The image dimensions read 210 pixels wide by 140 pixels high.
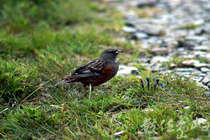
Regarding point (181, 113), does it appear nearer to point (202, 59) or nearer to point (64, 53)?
point (202, 59)

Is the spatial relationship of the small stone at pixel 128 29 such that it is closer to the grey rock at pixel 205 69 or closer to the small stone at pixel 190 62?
the small stone at pixel 190 62

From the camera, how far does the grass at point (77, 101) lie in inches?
142

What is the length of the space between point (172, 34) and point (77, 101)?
4.45 meters

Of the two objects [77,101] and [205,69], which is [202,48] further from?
[77,101]

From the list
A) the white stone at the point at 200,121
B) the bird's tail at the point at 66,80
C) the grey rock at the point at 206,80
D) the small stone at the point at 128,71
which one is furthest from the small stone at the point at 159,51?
the white stone at the point at 200,121

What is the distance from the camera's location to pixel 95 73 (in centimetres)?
468

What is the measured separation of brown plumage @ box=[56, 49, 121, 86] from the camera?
464 centimetres

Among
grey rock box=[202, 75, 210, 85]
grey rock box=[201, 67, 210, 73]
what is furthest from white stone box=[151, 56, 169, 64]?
grey rock box=[202, 75, 210, 85]

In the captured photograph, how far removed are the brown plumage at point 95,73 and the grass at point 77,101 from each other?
0.17 metres

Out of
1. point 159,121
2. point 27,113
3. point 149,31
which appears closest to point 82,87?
point 27,113

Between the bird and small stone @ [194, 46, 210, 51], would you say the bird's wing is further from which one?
small stone @ [194, 46, 210, 51]

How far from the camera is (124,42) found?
23.8 feet

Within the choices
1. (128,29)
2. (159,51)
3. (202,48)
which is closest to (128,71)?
(159,51)

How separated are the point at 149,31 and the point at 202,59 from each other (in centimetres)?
233
